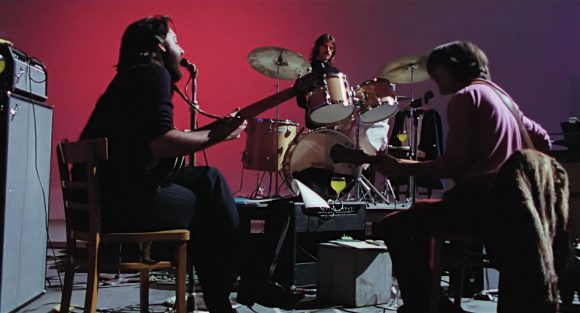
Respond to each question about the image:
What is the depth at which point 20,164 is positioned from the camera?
2.54m

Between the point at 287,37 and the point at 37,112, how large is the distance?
3927 mm

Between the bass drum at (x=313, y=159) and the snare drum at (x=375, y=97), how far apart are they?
0.29 m

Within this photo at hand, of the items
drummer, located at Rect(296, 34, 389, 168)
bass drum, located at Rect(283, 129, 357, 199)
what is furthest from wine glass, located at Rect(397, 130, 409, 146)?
bass drum, located at Rect(283, 129, 357, 199)

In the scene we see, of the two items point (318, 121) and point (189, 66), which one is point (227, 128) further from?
point (318, 121)

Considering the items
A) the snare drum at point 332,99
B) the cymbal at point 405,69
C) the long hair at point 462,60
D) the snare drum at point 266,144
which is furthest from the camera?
the cymbal at point 405,69

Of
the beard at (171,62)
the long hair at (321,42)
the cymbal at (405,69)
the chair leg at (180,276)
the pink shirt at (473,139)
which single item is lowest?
the chair leg at (180,276)

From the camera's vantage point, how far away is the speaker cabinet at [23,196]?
239 cm

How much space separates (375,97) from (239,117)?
2704 mm

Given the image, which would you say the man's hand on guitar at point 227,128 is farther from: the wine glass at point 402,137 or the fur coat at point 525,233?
the wine glass at point 402,137

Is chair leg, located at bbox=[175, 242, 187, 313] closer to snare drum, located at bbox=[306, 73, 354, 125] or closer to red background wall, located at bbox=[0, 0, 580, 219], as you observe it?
snare drum, located at bbox=[306, 73, 354, 125]

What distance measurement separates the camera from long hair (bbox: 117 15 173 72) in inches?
78.2

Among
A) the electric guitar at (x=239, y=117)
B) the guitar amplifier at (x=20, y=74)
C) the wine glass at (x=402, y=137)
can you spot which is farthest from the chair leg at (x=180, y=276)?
the wine glass at (x=402, y=137)

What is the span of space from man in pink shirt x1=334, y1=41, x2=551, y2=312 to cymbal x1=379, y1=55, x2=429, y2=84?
2576 millimetres

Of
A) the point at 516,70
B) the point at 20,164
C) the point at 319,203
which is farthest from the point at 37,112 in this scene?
the point at 516,70
